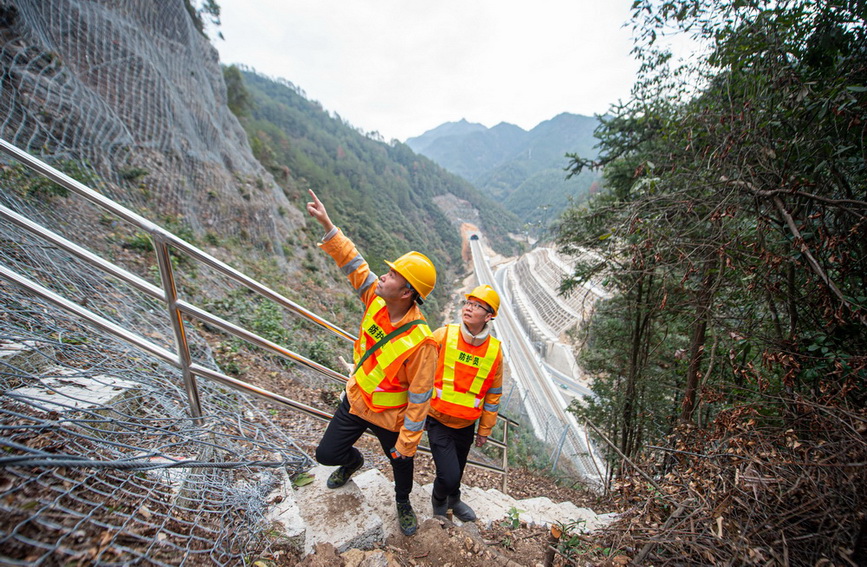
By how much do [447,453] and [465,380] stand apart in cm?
57

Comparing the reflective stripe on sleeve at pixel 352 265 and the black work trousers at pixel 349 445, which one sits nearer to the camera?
the black work trousers at pixel 349 445

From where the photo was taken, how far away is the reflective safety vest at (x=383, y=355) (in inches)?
82.4

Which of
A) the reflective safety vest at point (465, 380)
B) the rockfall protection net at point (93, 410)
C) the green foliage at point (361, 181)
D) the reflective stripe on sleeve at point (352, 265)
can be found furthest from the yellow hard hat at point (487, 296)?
the green foliage at point (361, 181)

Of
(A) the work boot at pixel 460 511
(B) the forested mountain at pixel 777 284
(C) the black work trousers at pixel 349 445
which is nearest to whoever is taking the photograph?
(B) the forested mountain at pixel 777 284

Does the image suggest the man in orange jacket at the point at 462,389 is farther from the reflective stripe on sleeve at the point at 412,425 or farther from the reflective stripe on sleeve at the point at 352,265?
the reflective stripe on sleeve at the point at 352,265

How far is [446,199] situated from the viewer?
10031 cm

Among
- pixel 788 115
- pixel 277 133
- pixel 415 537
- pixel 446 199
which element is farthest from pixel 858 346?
pixel 446 199

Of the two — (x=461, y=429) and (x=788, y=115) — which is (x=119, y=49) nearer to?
(x=461, y=429)

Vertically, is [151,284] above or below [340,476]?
above

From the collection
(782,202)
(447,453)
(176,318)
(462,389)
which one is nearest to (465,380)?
(462,389)

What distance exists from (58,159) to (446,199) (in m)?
97.4

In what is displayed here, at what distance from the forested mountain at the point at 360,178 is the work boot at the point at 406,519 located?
2810 centimetres

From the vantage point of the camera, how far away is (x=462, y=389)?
105 inches

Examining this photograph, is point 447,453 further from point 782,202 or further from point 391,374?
point 782,202
